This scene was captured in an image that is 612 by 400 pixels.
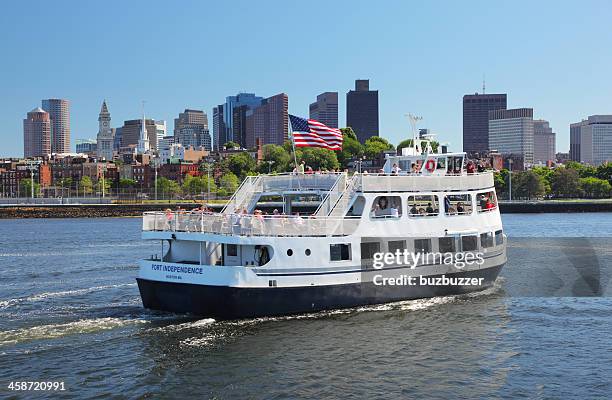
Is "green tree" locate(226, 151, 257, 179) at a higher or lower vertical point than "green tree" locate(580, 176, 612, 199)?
higher

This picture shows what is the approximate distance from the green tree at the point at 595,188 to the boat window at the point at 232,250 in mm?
147053

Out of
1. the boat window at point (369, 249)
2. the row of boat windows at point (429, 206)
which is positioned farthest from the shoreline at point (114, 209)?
the boat window at point (369, 249)

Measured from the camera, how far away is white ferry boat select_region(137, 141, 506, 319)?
25375 millimetres

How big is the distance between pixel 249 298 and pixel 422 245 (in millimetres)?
8325

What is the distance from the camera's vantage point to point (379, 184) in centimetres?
2858

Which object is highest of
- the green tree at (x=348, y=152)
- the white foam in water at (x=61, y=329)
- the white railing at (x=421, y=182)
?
the green tree at (x=348, y=152)

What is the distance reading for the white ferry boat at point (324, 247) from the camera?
83.3 feet

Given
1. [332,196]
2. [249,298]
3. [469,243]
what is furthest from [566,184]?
[249,298]

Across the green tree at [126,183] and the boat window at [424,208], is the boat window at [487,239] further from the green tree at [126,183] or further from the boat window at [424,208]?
the green tree at [126,183]

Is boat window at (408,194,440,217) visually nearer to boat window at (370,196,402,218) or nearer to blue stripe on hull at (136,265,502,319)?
boat window at (370,196,402,218)

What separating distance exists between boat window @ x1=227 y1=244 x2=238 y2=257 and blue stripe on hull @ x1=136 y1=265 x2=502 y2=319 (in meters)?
2.09

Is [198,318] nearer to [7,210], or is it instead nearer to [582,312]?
[582,312]

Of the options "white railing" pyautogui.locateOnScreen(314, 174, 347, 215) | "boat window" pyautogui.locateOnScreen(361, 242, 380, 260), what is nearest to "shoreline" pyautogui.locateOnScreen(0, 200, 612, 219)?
"white railing" pyautogui.locateOnScreen(314, 174, 347, 215)

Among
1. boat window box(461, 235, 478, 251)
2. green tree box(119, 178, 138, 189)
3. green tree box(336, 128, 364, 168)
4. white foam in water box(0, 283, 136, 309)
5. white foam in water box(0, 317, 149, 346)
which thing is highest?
green tree box(336, 128, 364, 168)
